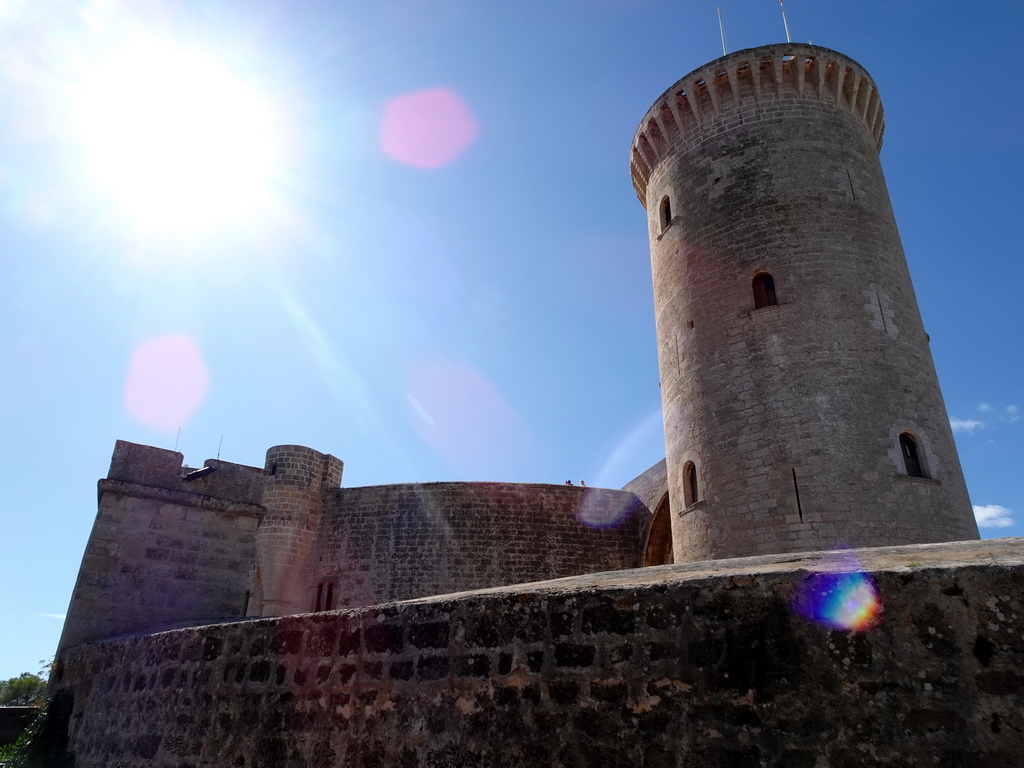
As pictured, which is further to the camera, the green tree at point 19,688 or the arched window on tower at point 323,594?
the green tree at point 19,688

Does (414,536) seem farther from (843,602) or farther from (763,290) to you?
(843,602)

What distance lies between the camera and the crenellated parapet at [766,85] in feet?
37.8

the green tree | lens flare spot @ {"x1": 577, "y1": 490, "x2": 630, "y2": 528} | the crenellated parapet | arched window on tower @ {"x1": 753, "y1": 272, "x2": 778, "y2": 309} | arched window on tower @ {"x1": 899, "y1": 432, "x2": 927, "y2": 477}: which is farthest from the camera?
the green tree

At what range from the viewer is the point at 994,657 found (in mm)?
2145

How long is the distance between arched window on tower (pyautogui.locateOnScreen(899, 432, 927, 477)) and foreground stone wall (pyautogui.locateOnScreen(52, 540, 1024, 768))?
7153mm

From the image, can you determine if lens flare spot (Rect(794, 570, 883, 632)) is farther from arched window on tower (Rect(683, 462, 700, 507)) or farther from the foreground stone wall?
arched window on tower (Rect(683, 462, 700, 507))

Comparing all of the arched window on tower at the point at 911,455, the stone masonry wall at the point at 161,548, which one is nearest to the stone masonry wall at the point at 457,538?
the arched window on tower at the point at 911,455

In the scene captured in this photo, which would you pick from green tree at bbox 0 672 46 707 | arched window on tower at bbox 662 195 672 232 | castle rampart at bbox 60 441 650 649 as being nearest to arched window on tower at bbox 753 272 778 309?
arched window on tower at bbox 662 195 672 232

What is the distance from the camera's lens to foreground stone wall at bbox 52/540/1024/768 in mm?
2193

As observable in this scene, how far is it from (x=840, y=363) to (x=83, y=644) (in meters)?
9.51

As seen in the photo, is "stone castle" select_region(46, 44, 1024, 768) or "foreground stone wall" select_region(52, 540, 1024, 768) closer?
"foreground stone wall" select_region(52, 540, 1024, 768)

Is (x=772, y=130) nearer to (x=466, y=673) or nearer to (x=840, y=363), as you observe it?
(x=840, y=363)

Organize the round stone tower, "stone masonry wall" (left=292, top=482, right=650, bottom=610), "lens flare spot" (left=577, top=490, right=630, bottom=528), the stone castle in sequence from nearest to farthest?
the stone castle < the round stone tower < "stone masonry wall" (left=292, top=482, right=650, bottom=610) < "lens flare spot" (left=577, top=490, right=630, bottom=528)

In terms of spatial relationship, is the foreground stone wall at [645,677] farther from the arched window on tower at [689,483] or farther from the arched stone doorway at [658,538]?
the arched stone doorway at [658,538]
